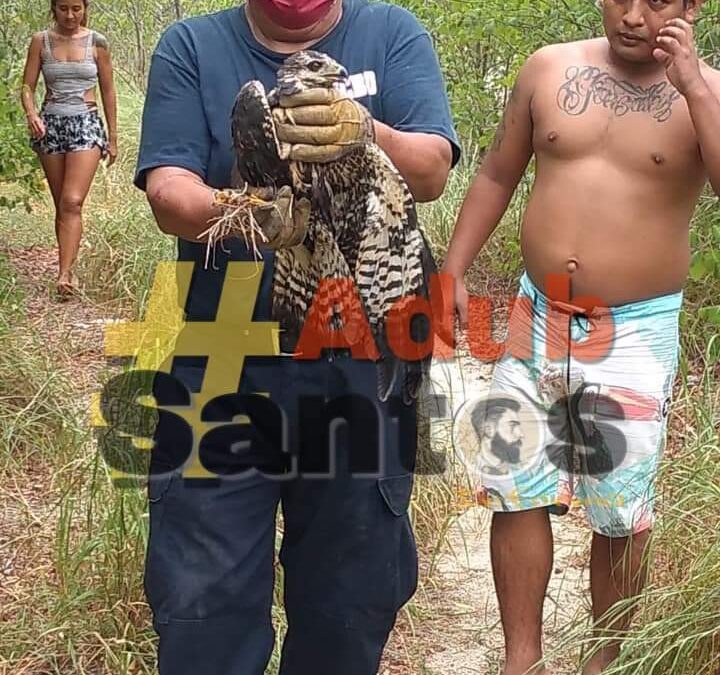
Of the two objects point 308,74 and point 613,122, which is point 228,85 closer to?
point 308,74

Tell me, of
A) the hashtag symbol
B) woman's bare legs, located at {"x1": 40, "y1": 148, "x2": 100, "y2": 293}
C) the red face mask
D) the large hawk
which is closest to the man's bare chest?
the large hawk

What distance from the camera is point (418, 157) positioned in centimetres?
195

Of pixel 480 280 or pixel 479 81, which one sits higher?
pixel 479 81

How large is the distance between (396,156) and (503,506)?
1.11 metres

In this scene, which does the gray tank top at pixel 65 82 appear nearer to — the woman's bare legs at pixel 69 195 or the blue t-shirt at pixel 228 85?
the woman's bare legs at pixel 69 195

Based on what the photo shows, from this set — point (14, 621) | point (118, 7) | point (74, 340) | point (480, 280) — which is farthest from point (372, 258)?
point (118, 7)

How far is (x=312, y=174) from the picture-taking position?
5.89ft

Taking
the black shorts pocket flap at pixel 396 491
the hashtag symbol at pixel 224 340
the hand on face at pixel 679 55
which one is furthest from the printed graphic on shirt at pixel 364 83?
the hand on face at pixel 679 55

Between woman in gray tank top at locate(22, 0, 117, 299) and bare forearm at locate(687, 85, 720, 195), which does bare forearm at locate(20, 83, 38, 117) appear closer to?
woman in gray tank top at locate(22, 0, 117, 299)

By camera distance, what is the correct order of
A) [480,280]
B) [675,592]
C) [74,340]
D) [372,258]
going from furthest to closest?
[480,280], [74,340], [675,592], [372,258]

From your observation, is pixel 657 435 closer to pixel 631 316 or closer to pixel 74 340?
pixel 631 316

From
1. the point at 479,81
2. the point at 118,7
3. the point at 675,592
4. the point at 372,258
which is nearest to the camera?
the point at 372,258

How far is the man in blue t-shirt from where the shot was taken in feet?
6.47

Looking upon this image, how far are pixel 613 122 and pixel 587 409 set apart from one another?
71cm
